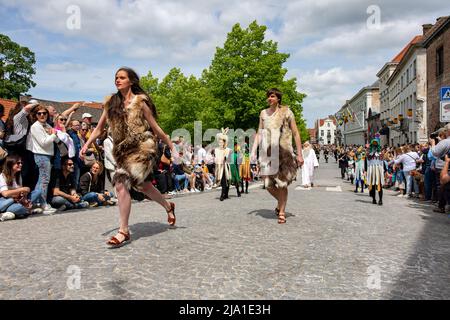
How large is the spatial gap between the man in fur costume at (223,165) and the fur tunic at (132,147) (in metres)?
6.21

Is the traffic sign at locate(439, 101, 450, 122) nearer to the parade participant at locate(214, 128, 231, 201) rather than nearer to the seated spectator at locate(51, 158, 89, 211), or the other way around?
the parade participant at locate(214, 128, 231, 201)

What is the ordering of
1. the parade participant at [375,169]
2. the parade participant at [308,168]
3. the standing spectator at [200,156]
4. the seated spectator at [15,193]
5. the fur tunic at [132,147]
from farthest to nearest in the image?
the standing spectator at [200,156] < the parade participant at [308,168] < the parade participant at [375,169] < the seated spectator at [15,193] < the fur tunic at [132,147]

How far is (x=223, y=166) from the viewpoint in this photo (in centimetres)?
1150

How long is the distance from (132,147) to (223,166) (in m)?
6.65

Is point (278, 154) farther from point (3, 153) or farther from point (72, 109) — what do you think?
point (3, 153)

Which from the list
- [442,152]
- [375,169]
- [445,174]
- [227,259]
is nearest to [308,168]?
[375,169]

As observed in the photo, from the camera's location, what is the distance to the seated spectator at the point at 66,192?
339 inches

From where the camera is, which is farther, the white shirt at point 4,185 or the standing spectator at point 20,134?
the standing spectator at point 20,134

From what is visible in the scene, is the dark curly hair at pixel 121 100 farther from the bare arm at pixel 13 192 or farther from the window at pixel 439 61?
the window at pixel 439 61

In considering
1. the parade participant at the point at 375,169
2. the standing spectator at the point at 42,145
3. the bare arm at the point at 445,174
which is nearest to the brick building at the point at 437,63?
the parade participant at the point at 375,169

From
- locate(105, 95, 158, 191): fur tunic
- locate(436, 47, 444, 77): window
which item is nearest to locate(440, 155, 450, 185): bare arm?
locate(105, 95, 158, 191): fur tunic

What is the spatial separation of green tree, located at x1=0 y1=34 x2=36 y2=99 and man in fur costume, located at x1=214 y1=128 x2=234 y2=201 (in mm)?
43742

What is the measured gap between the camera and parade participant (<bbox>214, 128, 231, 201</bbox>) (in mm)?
11203

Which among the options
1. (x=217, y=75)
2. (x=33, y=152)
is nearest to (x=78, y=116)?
(x=217, y=75)
